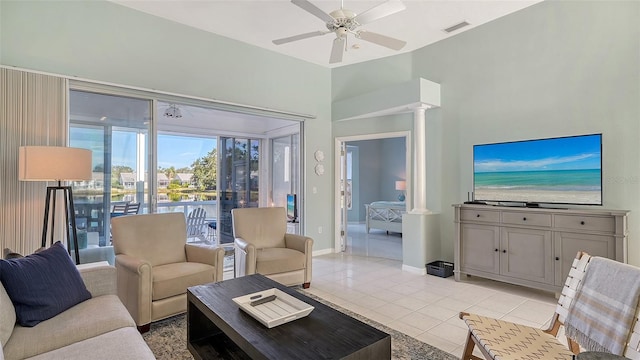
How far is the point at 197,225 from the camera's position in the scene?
6.73 meters

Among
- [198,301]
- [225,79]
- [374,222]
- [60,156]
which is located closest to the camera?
[198,301]

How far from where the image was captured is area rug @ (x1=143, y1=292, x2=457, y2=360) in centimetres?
239

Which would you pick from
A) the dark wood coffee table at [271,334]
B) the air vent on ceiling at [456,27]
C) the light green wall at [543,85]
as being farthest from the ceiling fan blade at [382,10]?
the light green wall at [543,85]

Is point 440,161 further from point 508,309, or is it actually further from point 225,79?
point 225,79

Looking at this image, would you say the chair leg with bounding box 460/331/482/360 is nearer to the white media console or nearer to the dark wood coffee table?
the dark wood coffee table

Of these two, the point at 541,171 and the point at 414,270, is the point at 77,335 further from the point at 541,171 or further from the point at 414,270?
the point at 541,171

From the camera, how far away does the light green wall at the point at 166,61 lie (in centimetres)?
328

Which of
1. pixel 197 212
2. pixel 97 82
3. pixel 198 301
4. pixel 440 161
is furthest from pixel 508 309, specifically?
pixel 197 212

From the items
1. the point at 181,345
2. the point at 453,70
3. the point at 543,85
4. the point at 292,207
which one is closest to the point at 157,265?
the point at 181,345

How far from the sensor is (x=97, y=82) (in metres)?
3.58

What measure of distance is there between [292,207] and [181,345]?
4029 millimetres

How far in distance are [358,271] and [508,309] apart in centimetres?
194

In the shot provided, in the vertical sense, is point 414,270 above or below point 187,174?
below

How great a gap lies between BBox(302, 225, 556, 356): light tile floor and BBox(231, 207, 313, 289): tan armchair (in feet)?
1.14
